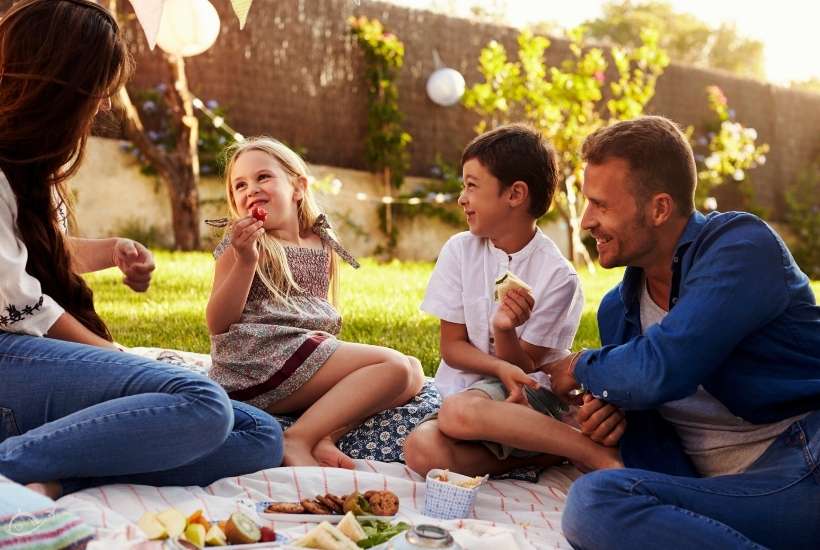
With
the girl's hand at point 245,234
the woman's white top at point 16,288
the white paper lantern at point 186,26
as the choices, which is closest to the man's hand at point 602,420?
the girl's hand at point 245,234

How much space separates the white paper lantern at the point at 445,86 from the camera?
33.1ft

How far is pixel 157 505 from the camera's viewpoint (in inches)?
93.7

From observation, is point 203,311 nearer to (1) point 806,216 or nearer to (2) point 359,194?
(2) point 359,194

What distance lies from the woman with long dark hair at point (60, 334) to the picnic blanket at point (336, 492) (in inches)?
3.5

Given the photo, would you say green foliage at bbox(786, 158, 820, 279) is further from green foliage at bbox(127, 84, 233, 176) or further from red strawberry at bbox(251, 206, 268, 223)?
red strawberry at bbox(251, 206, 268, 223)

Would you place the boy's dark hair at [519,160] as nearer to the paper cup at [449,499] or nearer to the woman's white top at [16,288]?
the paper cup at [449,499]

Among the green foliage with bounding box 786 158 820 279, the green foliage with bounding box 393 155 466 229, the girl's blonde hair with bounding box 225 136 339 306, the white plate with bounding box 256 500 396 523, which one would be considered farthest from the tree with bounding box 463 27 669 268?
the white plate with bounding box 256 500 396 523

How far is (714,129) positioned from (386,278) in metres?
6.21

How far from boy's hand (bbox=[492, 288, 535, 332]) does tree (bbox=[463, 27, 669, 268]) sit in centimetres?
678

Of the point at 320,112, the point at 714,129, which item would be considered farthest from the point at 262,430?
the point at 714,129

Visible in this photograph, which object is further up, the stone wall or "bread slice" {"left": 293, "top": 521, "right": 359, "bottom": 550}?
the stone wall

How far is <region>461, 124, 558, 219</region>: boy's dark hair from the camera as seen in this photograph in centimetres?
317

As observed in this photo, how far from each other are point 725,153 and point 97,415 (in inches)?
401

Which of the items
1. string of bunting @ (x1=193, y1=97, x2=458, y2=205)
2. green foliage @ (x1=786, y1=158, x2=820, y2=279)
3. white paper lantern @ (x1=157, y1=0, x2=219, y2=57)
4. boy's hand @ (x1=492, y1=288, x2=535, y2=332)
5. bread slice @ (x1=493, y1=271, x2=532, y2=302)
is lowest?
green foliage @ (x1=786, y1=158, x2=820, y2=279)
